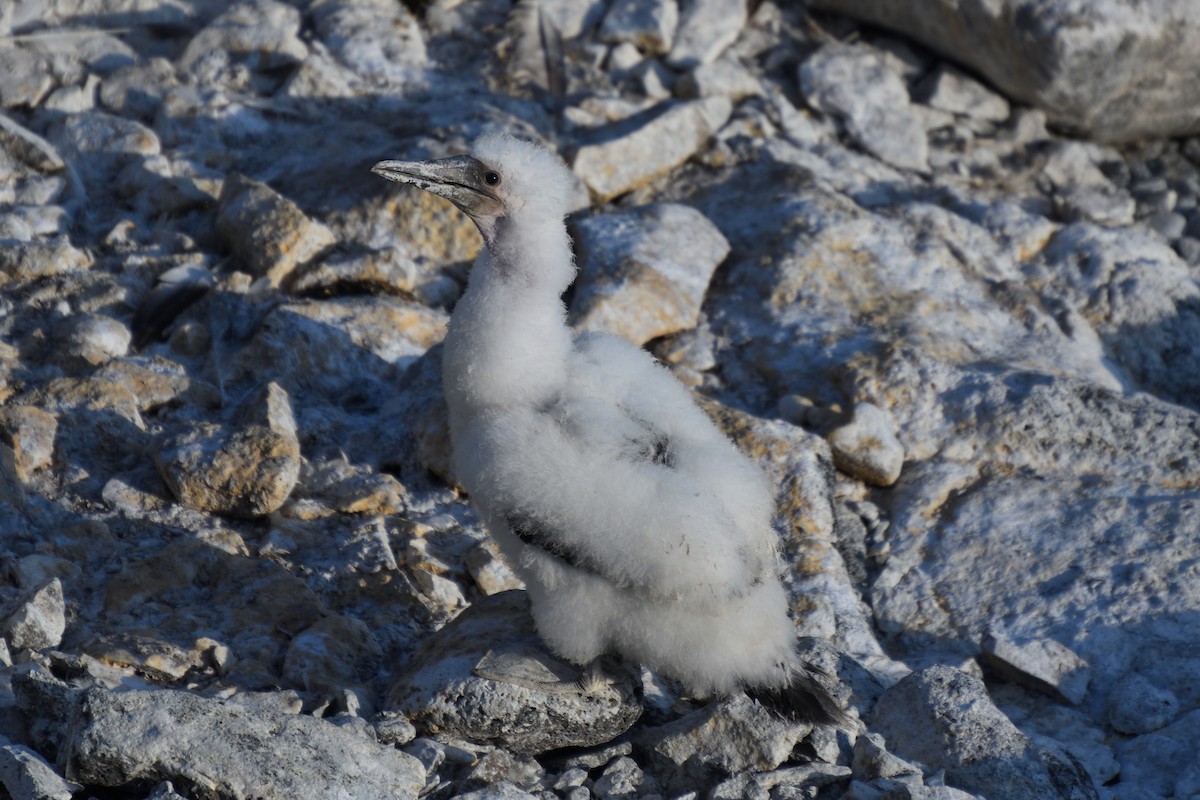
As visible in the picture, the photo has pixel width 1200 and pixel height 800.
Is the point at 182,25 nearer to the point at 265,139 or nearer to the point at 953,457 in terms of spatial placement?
the point at 265,139

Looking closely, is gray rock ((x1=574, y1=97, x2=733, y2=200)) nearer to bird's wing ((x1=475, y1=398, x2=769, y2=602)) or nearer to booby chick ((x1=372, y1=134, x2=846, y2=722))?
booby chick ((x1=372, y1=134, x2=846, y2=722))

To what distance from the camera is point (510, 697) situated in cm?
371

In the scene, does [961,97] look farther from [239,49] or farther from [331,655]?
[331,655]

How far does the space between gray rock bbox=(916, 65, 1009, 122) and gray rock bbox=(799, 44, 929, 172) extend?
6.0 inches

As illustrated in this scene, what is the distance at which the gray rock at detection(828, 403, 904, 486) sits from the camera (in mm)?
5000

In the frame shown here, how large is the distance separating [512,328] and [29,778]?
1.68 metres

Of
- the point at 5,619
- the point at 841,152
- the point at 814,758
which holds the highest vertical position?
the point at 841,152

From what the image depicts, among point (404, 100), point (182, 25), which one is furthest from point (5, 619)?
point (182, 25)

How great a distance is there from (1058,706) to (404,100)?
4.26 metres

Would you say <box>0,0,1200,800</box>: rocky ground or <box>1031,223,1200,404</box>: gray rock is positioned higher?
<box>1031,223,1200,404</box>: gray rock

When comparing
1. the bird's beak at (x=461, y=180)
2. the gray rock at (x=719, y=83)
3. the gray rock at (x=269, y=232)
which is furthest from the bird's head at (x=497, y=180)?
the gray rock at (x=719, y=83)

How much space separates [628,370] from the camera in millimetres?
3959

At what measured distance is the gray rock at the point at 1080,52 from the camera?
22.1 ft

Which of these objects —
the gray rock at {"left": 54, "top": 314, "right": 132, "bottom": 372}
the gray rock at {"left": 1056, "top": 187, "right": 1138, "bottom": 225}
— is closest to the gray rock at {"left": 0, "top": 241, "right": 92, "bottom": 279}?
the gray rock at {"left": 54, "top": 314, "right": 132, "bottom": 372}
